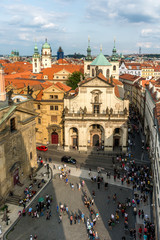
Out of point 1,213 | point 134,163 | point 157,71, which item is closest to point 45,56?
point 157,71

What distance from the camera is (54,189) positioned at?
108 feet

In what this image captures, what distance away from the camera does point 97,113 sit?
45.7 m

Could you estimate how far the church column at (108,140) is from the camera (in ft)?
150

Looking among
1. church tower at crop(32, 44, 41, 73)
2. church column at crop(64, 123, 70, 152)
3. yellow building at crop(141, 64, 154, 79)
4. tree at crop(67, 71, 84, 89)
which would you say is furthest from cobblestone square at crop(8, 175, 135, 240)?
yellow building at crop(141, 64, 154, 79)

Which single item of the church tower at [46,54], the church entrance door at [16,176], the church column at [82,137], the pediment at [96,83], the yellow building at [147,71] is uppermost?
the church tower at [46,54]

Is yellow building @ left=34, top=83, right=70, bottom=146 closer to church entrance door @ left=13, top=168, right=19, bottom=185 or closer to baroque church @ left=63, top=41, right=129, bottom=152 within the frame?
baroque church @ left=63, top=41, right=129, bottom=152

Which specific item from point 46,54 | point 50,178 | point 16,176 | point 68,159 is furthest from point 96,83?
point 46,54

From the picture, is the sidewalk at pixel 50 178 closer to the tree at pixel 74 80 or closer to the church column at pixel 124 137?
the church column at pixel 124 137

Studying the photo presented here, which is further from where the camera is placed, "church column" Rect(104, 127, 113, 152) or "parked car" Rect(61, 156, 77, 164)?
"church column" Rect(104, 127, 113, 152)

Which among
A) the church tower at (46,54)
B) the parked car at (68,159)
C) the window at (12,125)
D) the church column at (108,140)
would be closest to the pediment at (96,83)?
the church column at (108,140)

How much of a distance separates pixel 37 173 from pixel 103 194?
12169mm

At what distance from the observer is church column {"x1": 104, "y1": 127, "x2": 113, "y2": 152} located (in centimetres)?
4584

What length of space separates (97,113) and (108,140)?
624 centimetres

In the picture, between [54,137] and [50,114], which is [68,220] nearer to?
[54,137]
